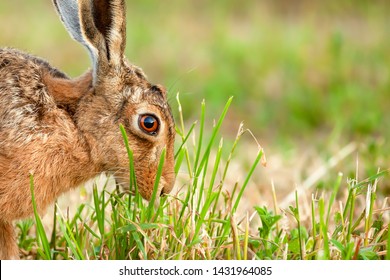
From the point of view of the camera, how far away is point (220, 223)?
13.6 ft

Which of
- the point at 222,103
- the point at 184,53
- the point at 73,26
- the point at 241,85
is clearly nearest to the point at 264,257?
the point at 73,26

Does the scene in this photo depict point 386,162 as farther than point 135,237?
Yes

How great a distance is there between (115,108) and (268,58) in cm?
660

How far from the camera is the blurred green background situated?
8.59 meters

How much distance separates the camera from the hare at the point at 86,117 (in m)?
4.07

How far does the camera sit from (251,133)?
13.4ft

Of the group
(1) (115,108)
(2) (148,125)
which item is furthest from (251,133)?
(1) (115,108)

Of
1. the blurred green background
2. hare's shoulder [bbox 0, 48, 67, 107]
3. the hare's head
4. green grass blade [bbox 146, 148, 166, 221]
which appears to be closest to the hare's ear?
the hare's head

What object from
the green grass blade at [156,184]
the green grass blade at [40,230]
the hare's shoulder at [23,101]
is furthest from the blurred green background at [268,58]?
the green grass blade at [40,230]

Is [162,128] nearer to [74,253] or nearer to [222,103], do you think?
[74,253]

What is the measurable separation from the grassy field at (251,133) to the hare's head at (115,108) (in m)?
0.12

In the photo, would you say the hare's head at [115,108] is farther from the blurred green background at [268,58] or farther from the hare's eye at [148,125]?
the blurred green background at [268,58]

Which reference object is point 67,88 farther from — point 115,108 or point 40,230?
point 40,230

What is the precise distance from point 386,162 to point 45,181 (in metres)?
2.89
